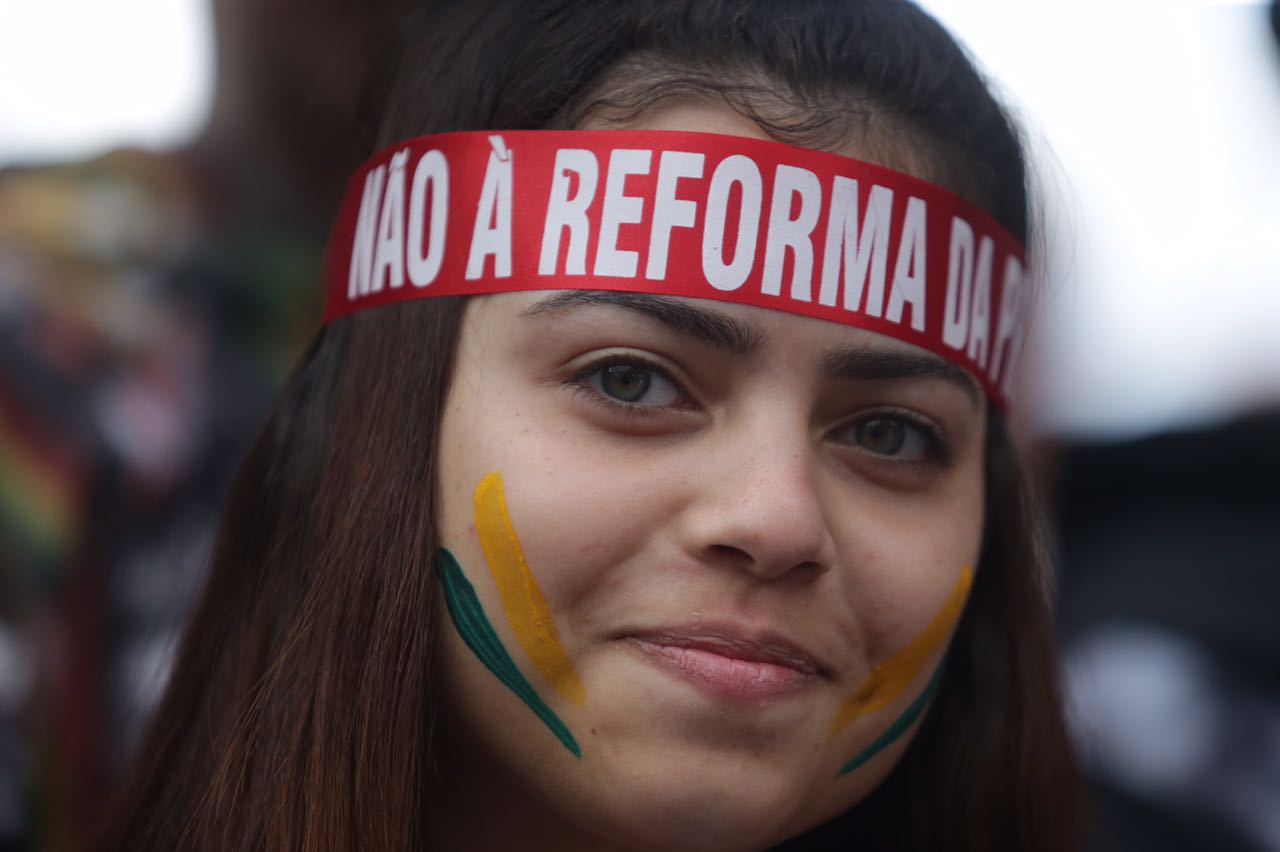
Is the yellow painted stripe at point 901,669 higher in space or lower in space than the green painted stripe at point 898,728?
higher

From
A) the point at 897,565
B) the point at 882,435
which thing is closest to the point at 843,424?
the point at 882,435

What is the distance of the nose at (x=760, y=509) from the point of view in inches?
65.7

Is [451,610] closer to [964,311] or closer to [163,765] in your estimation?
[163,765]

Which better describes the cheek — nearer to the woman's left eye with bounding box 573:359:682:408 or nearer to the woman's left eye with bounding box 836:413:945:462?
the woman's left eye with bounding box 836:413:945:462

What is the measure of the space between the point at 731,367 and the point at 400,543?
0.48 metres

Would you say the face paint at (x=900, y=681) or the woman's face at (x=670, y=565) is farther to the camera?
the face paint at (x=900, y=681)

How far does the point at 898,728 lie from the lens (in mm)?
1920

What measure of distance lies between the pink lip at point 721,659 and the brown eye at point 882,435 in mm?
332

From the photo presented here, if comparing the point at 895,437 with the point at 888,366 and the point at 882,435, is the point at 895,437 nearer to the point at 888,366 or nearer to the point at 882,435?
the point at 882,435

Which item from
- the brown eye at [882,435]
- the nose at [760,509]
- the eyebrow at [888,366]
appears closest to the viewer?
the nose at [760,509]

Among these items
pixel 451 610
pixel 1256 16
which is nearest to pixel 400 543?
pixel 451 610

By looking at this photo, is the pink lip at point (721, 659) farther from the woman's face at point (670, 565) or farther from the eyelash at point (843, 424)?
the eyelash at point (843, 424)

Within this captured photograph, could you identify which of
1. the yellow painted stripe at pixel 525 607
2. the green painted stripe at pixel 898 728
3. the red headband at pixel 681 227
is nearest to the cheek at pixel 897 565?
the green painted stripe at pixel 898 728

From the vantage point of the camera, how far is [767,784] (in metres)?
1.73
